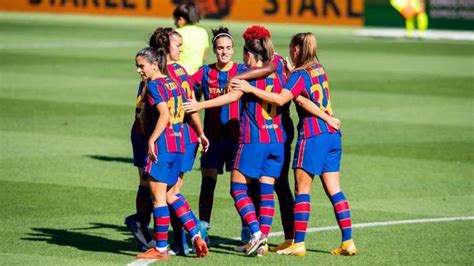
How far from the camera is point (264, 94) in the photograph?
1031 centimetres

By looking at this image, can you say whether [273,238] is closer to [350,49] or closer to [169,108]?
[169,108]

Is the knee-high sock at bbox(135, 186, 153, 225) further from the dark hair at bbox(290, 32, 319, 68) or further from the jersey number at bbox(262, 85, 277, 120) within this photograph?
the dark hair at bbox(290, 32, 319, 68)

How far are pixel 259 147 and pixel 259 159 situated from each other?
105mm

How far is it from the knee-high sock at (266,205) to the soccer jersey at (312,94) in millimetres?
546

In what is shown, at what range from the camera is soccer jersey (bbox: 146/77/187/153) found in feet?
33.0

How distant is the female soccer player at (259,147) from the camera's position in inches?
411

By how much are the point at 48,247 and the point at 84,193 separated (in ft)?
9.17

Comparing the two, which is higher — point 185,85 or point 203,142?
point 185,85

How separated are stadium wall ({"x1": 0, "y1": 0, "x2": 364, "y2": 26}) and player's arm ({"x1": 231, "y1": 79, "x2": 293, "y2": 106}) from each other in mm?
32731

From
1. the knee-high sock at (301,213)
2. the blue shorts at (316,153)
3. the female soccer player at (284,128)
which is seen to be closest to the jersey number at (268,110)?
the female soccer player at (284,128)

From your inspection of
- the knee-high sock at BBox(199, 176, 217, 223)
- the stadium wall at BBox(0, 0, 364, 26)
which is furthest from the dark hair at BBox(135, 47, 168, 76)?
the stadium wall at BBox(0, 0, 364, 26)

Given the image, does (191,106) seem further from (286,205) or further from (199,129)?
(286,205)

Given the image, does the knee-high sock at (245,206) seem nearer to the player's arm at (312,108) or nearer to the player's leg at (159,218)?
the player's leg at (159,218)

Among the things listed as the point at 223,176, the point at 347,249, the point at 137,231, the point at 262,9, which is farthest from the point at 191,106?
the point at 262,9
